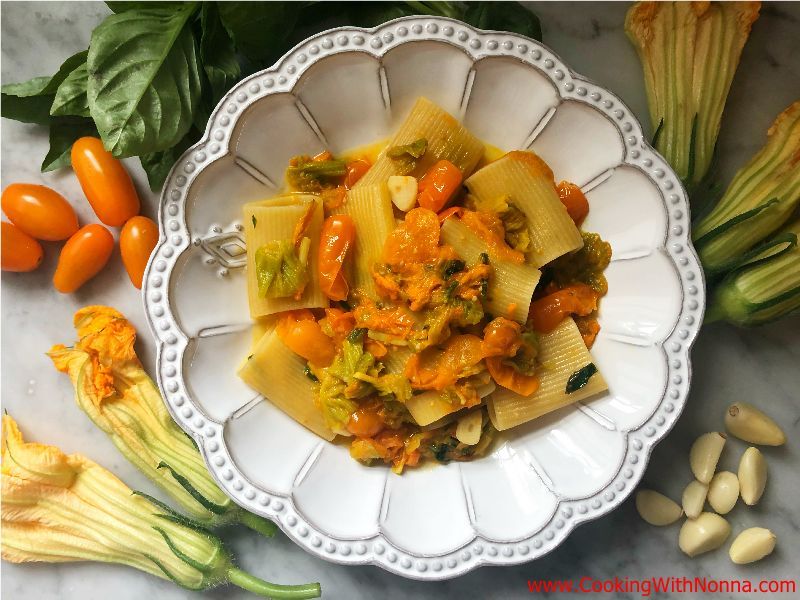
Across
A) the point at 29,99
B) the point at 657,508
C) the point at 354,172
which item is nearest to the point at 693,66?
the point at 354,172

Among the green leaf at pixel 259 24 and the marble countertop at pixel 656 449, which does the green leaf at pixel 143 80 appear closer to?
the green leaf at pixel 259 24

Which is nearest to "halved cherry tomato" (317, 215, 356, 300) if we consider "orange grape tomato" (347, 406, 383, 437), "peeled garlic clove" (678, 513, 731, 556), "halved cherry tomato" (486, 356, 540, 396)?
"orange grape tomato" (347, 406, 383, 437)

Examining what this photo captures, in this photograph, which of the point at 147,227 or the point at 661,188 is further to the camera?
the point at 147,227

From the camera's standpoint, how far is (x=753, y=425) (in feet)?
10.00

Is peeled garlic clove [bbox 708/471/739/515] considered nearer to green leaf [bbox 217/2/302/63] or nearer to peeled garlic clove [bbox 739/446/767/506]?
peeled garlic clove [bbox 739/446/767/506]

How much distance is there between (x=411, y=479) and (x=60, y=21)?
261cm

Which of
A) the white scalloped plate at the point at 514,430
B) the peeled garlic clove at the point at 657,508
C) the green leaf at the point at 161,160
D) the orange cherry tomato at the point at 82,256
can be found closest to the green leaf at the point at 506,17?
the white scalloped plate at the point at 514,430

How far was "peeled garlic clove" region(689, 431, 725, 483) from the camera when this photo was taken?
10.0 ft

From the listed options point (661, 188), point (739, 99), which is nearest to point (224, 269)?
point (661, 188)

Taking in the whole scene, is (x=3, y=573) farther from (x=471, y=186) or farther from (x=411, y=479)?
(x=471, y=186)

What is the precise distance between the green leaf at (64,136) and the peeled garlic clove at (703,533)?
3.21m

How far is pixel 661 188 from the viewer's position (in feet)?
8.77

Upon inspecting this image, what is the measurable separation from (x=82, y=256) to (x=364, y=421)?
1.45 metres

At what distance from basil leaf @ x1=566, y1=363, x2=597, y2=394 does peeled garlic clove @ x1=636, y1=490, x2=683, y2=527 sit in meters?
0.74
